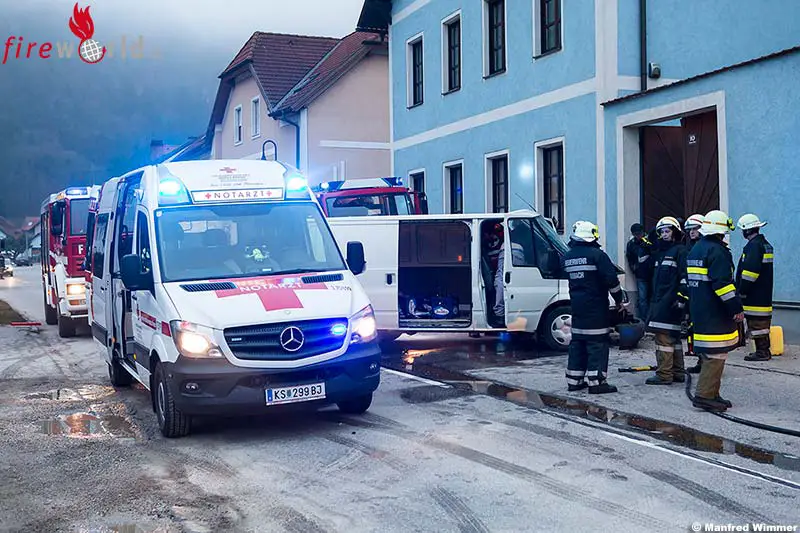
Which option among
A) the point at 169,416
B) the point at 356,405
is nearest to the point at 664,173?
the point at 356,405

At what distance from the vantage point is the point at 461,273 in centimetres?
1344

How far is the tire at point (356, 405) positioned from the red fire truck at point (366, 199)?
8.77m

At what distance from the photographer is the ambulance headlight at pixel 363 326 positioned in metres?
7.91

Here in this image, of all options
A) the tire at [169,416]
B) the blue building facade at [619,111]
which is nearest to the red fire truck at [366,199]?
the blue building facade at [619,111]

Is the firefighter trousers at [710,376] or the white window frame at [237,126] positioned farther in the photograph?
the white window frame at [237,126]

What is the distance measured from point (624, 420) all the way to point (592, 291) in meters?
1.71

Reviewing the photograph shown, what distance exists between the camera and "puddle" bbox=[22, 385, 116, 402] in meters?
10.2

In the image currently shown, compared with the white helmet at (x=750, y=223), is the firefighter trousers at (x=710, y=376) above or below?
below

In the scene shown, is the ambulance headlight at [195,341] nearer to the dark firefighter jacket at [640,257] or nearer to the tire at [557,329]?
the tire at [557,329]

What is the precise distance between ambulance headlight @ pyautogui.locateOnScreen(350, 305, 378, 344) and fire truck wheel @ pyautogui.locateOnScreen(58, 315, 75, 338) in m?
10.6

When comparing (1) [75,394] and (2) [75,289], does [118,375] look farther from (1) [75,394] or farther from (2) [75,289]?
(2) [75,289]

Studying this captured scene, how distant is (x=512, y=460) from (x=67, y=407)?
5.17 meters

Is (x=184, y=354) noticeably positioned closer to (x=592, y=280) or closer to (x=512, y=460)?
(x=512, y=460)

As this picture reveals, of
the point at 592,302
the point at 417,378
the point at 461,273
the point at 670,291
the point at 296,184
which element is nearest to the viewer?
the point at 296,184
